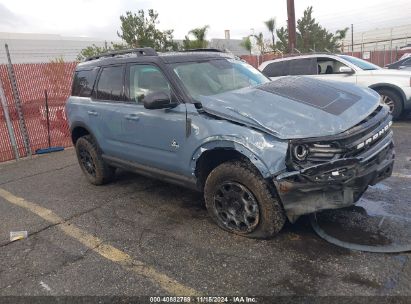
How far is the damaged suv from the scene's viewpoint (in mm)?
2988

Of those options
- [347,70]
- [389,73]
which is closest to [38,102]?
[347,70]

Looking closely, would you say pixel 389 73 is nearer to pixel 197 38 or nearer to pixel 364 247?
pixel 364 247

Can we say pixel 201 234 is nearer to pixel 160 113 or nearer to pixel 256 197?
pixel 256 197

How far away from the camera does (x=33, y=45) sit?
3053 centimetres

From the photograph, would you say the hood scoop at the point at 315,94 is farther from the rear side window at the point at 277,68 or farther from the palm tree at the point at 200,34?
the palm tree at the point at 200,34

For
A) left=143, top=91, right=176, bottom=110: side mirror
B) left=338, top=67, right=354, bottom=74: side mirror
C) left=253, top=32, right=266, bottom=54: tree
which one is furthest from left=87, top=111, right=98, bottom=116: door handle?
left=253, top=32, right=266, bottom=54: tree

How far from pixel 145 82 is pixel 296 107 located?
1900 mm

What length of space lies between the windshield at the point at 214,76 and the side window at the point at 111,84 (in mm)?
988

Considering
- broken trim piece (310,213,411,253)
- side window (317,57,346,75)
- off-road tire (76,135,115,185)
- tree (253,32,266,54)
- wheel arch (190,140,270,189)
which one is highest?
tree (253,32,266,54)

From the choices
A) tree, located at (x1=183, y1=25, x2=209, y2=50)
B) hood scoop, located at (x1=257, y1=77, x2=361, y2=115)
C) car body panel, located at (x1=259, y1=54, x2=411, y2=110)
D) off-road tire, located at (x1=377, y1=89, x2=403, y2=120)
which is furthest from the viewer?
tree, located at (x1=183, y1=25, x2=209, y2=50)

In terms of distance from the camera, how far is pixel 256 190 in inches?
127

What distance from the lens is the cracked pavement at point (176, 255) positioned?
111 inches

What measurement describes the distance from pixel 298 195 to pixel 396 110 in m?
6.72

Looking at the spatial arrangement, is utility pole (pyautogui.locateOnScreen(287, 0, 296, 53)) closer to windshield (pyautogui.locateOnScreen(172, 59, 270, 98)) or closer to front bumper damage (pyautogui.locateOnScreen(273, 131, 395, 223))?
windshield (pyautogui.locateOnScreen(172, 59, 270, 98))
